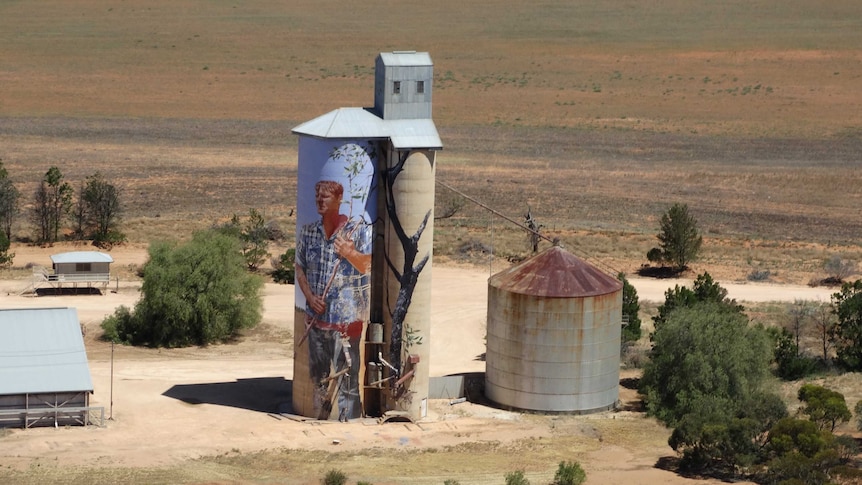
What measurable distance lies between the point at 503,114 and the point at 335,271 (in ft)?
251

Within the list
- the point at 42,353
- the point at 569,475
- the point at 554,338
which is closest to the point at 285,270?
the point at 554,338

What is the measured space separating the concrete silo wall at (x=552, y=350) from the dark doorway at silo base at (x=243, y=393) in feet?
22.9

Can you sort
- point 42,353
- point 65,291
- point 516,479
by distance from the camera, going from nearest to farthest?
1. point 516,479
2. point 42,353
3. point 65,291

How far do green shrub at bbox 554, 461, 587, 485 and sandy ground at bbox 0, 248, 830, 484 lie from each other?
907 mm

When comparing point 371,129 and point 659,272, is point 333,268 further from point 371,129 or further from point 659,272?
point 659,272

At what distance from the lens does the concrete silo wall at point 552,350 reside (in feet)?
159

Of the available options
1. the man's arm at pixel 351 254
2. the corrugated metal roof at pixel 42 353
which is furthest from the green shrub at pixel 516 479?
the corrugated metal roof at pixel 42 353

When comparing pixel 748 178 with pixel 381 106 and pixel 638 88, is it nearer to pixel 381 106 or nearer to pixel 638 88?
pixel 638 88

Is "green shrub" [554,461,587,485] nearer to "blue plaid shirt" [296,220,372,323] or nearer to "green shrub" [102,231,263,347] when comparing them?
"blue plaid shirt" [296,220,372,323]

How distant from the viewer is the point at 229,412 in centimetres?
4769

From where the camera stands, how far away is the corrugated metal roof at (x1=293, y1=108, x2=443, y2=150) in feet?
150

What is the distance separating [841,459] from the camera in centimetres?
4400

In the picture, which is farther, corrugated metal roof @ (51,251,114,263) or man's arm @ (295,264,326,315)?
corrugated metal roof @ (51,251,114,263)

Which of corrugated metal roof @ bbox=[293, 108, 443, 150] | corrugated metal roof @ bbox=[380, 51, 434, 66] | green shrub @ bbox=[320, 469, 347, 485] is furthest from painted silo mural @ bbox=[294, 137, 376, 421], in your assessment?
green shrub @ bbox=[320, 469, 347, 485]
